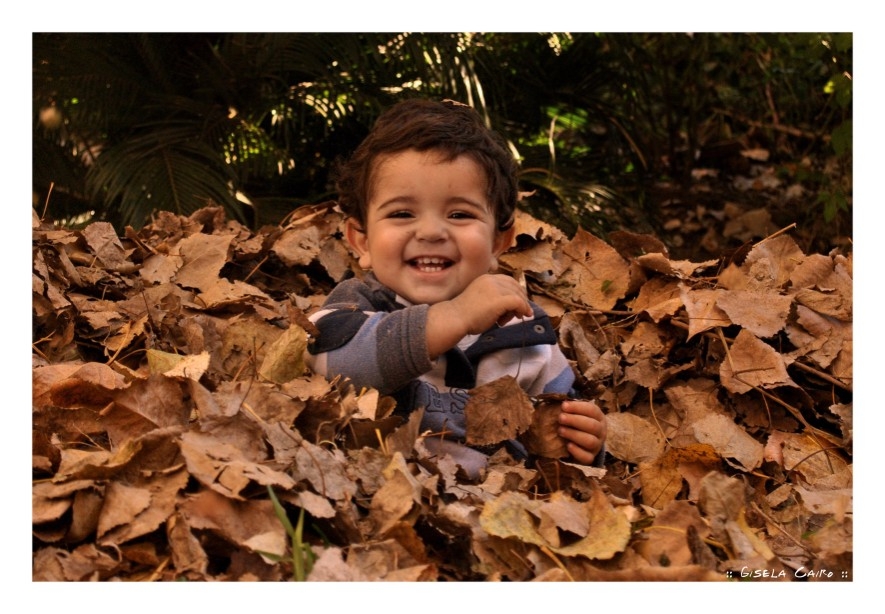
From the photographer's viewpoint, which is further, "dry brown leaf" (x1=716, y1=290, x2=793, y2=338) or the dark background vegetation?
the dark background vegetation

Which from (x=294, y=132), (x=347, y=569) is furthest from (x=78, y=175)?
(x=347, y=569)

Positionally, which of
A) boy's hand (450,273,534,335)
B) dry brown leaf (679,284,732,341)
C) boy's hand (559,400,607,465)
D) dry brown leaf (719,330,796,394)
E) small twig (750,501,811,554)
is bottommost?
small twig (750,501,811,554)

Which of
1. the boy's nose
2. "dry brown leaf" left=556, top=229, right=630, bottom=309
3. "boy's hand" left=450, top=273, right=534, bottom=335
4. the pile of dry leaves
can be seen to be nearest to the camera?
the pile of dry leaves

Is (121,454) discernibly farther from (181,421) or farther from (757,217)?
(757,217)

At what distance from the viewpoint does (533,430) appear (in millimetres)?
2104

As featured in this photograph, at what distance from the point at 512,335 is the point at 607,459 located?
1.30 feet

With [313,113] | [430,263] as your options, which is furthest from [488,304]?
[313,113]

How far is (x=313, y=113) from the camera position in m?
5.01

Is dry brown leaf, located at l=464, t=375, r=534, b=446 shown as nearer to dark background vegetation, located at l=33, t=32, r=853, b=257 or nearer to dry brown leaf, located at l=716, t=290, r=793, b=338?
dry brown leaf, located at l=716, t=290, r=793, b=338

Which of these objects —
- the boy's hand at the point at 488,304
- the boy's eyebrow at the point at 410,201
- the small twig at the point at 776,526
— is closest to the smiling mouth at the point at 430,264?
the boy's eyebrow at the point at 410,201

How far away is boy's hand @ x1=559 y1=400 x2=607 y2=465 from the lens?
2.05 meters

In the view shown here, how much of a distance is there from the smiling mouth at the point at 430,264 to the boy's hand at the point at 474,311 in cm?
22

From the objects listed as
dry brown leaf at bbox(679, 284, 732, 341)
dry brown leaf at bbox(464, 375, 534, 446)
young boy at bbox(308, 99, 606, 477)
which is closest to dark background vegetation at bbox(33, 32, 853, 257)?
dry brown leaf at bbox(679, 284, 732, 341)

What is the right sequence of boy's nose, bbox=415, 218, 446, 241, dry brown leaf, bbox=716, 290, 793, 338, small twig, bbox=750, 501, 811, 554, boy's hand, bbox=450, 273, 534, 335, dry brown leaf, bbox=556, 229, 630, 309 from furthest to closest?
dry brown leaf, bbox=556, 229, 630, 309
dry brown leaf, bbox=716, 290, 793, 338
boy's nose, bbox=415, 218, 446, 241
boy's hand, bbox=450, 273, 534, 335
small twig, bbox=750, 501, 811, 554
